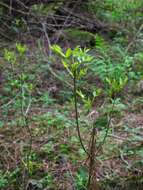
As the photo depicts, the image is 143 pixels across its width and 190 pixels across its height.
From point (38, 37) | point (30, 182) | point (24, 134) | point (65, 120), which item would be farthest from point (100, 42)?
point (30, 182)

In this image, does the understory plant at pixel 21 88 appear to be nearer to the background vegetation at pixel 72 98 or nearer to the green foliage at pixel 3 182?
the background vegetation at pixel 72 98

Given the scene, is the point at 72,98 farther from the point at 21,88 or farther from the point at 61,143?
the point at 61,143

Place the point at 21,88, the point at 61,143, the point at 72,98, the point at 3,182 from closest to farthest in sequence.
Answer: the point at 3,182 → the point at 61,143 → the point at 21,88 → the point at 72,98

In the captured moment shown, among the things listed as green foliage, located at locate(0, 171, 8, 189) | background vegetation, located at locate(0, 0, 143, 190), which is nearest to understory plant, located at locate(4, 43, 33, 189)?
background vegetation, located at locate(0, 0, 143, 190)

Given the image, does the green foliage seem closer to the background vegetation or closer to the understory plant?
the background vegetation

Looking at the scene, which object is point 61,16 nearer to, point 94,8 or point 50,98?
point 94,8

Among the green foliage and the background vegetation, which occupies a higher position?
the background vegetation

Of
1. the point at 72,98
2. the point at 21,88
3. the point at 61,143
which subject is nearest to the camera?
the point at 61,143

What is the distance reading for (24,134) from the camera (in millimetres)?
3062

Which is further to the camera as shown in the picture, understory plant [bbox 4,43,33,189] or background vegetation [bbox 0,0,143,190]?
understory plant [bbox 4,43,33,189]

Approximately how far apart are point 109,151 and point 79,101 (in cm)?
99

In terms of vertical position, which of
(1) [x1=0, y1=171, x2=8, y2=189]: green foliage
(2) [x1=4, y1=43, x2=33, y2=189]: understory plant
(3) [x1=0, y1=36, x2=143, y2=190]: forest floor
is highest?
(2) [x1=4, y1=43, x2=33, y2=189]: understory plant

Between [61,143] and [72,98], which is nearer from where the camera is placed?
[61,143]

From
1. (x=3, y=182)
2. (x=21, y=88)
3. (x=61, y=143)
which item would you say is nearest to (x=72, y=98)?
(x=21, y=88)
